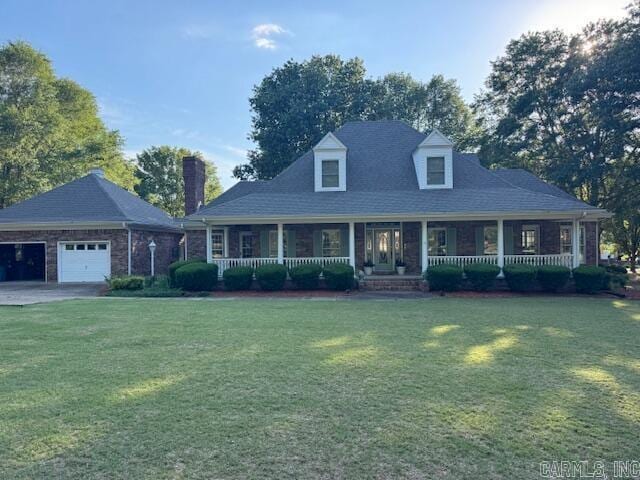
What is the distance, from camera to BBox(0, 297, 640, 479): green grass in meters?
3.23

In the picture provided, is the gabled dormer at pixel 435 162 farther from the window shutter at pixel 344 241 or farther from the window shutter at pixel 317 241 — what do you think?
the window shutter at pixel 317 241

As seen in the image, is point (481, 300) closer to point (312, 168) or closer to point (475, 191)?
point (475, 191)

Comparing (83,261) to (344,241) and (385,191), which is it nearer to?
(344,241)

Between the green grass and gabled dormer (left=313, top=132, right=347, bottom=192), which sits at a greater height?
gabled dormer (left=313, top=132, right=347, bottom=192)

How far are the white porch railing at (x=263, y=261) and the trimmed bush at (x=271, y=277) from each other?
1155mm

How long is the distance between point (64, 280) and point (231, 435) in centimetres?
1919

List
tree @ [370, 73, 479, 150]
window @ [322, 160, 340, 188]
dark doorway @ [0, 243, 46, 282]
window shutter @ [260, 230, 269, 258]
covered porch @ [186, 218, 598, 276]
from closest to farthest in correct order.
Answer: covered porch @ [186, 218, 598, 276]
window @ [322, 160, 340, 188]
window shutter @ [260, 230, 269, 258]
dark doorway @ [0, 243, 46, 282]
tree @ [370, 73, 479, 150]

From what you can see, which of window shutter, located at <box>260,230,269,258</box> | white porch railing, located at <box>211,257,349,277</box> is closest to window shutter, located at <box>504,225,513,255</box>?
white porch railing, located at <box>211,257,349,277</box>

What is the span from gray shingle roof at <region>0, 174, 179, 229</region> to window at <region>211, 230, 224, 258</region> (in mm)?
3413

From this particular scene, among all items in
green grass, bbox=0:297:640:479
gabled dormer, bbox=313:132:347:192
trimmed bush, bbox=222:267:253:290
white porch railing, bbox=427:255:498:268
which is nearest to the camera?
green grass, bbox=0:297:640:479

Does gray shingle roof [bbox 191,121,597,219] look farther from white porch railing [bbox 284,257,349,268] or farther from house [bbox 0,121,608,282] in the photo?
white porch railing [bbox 284,257,349,268]

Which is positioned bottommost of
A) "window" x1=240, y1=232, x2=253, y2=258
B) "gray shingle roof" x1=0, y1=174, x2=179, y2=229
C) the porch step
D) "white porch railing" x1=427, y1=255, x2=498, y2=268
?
the porch step

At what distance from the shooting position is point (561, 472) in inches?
122

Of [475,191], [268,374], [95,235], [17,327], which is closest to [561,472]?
[268,374]
